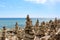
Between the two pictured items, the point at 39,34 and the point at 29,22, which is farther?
the point at 39,34

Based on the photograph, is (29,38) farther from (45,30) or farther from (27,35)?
(45,30)

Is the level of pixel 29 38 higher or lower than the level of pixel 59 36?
lower

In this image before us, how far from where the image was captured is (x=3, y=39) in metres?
26.9

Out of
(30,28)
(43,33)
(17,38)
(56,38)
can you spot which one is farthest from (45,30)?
(56,38)

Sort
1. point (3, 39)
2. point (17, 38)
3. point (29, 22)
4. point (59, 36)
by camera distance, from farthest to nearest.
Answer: point (17, 38) → point (29, 22) → point (3, 39) → point (59, 36)

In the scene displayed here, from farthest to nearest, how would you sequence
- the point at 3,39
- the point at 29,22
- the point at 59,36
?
1. the point at 29,22
2. the point at 3,39
3. the point at 59,36

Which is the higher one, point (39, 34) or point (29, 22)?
point (29, 22)

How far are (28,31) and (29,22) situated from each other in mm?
2071

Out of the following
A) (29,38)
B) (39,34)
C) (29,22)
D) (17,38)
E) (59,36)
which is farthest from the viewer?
(39,34)

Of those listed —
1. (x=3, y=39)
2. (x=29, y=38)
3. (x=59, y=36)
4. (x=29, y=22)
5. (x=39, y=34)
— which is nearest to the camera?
(x=59, y=36)

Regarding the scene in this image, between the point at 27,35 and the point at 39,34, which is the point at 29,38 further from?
the point at 39,34

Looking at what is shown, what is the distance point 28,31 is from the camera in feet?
101

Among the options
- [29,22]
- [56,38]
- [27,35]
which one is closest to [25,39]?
[27,35]

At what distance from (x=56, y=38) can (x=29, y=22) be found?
15319 mm
